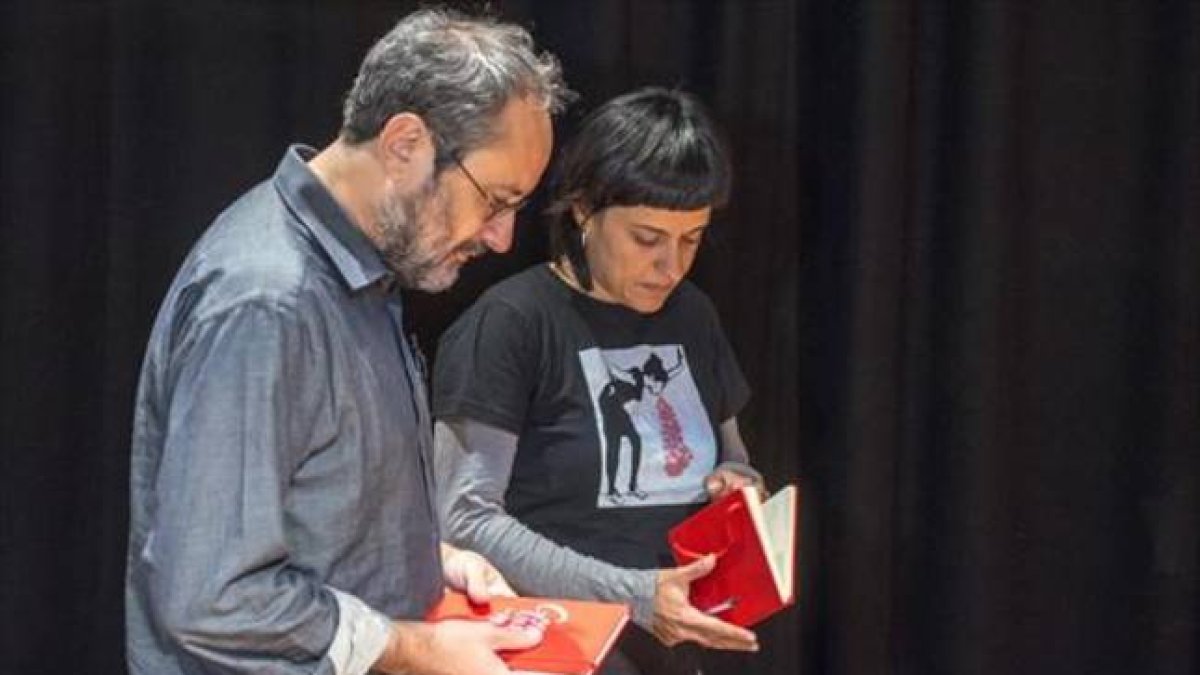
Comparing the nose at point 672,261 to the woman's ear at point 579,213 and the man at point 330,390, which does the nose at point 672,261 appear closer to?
the woman's ear at point 579,213

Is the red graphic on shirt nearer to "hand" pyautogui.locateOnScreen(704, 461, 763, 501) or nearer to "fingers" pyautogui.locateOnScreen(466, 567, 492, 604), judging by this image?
"hand" pyautogui.locateOnScreen(704, 461, 763, 501)

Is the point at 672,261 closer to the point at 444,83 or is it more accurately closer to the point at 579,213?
the point at 579,213

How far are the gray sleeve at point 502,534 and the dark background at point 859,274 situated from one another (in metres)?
0.53

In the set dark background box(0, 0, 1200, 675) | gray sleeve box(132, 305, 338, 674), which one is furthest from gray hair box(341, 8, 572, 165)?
dark background box(0, 0, 1200, 675)

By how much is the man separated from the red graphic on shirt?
514 mm

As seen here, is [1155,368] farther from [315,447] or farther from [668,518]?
[315,447]

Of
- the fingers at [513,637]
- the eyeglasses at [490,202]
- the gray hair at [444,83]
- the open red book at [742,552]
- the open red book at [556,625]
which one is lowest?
the open red book at [742,552]

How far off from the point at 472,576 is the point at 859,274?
1.09 meters

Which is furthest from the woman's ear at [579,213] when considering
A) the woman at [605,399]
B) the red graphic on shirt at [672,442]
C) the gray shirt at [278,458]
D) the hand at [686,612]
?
the gray shirt at [278,458]

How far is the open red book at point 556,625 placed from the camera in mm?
1526

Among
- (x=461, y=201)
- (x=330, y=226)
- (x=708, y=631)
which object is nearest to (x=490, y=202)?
(x=461, y=201)

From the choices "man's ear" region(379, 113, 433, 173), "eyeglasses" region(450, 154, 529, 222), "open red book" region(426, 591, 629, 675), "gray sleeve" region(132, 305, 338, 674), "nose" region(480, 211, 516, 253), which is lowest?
"open red book" region(426, 591, 629, 675)

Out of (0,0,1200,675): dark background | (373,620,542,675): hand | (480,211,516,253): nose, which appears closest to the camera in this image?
(373,620,542,675): hand

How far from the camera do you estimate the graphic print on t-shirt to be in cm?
201
